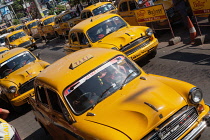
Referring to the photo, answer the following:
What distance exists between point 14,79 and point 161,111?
6782 millimetres

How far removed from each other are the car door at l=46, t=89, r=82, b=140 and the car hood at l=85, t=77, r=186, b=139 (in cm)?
39

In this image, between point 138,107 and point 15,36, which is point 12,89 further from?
point 15,36

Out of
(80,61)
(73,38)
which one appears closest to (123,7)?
(73,38)

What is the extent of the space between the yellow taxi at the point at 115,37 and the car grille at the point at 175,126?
15.2 ft

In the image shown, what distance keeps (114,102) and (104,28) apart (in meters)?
5.85

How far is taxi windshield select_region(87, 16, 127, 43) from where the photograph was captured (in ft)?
32.1

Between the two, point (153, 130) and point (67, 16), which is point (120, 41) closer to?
point (153, 130)

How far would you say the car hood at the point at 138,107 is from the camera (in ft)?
12.4

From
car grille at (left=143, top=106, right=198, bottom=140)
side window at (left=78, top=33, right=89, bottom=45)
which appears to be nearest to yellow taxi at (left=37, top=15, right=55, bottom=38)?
side window at (left=78, top=33, right=89, bottom=45)

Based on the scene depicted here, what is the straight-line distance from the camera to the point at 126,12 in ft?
45.6

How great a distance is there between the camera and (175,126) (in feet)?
12.7

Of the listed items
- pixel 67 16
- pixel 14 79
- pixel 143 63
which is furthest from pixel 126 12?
pixel 67 16

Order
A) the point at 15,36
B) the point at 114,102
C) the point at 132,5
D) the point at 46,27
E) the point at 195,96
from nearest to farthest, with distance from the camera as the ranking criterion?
the point at 195,96, the point at 114,102, the point at 132,5, the point at 15,36, the point at 46,27

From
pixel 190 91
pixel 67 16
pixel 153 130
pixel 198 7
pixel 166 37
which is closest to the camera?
pixel 153 130
